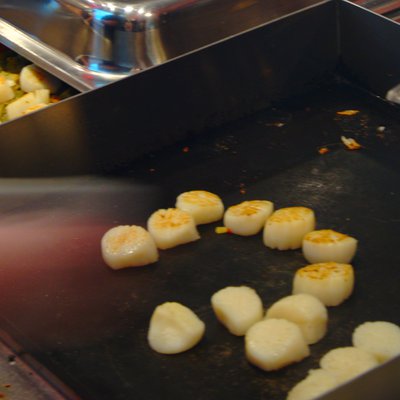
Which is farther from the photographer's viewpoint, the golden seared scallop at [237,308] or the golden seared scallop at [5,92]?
the golden seared scallop at [5,92]

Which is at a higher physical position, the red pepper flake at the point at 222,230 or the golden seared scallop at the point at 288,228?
the golden seared scallop at the point at 288,228

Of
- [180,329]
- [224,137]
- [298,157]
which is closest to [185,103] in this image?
[224,137]

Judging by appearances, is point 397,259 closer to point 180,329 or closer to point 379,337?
point 379,337

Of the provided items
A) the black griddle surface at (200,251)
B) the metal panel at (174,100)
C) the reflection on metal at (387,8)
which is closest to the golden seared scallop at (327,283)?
the black griddle surface at (200,251)

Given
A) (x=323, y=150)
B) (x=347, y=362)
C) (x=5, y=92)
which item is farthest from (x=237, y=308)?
(x=5, y=92)

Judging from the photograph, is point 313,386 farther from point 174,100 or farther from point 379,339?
point 174,100

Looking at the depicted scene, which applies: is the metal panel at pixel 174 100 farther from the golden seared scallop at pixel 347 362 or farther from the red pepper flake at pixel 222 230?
the golden seared scallop at pixel 347 362

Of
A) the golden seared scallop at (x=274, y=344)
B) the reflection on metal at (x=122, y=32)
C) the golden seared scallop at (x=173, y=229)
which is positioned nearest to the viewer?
the golden seared scallop at (x=274, y=344)
